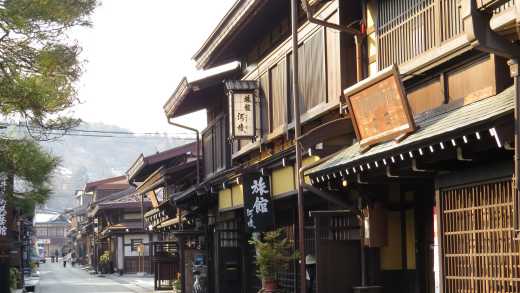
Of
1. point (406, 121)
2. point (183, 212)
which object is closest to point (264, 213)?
point (406, 121)

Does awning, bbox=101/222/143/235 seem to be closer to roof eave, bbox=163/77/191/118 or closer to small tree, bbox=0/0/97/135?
roof eave, bbox=163/77/191/118

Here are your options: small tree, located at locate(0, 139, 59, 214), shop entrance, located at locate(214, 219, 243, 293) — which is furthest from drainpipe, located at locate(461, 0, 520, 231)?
shop entrance, located at locate(214, 219, 243, 293)

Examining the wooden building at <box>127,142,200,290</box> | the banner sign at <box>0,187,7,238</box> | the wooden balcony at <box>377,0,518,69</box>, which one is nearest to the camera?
the wooden balcony at <box>377,0,518,69</box>

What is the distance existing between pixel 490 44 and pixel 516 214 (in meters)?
1.81

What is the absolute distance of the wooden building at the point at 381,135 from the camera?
9.98 m

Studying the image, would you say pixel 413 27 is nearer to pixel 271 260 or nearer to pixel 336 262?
pixel 336 262

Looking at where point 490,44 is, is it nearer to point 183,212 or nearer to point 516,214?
point 516,214

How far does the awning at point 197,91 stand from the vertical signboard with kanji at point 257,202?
4.85 m

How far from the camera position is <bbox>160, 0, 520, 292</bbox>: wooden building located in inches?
393

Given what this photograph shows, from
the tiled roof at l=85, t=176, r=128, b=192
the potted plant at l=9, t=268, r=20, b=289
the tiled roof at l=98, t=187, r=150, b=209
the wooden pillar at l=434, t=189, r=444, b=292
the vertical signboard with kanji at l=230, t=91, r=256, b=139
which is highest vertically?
the tiled roof at l=85, t=176, r=128, b=192

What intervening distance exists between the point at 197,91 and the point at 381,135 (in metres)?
14.8

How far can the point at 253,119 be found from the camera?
71.7ft

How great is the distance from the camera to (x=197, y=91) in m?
26.8

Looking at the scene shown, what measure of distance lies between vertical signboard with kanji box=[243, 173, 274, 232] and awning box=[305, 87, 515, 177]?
6.20 m
